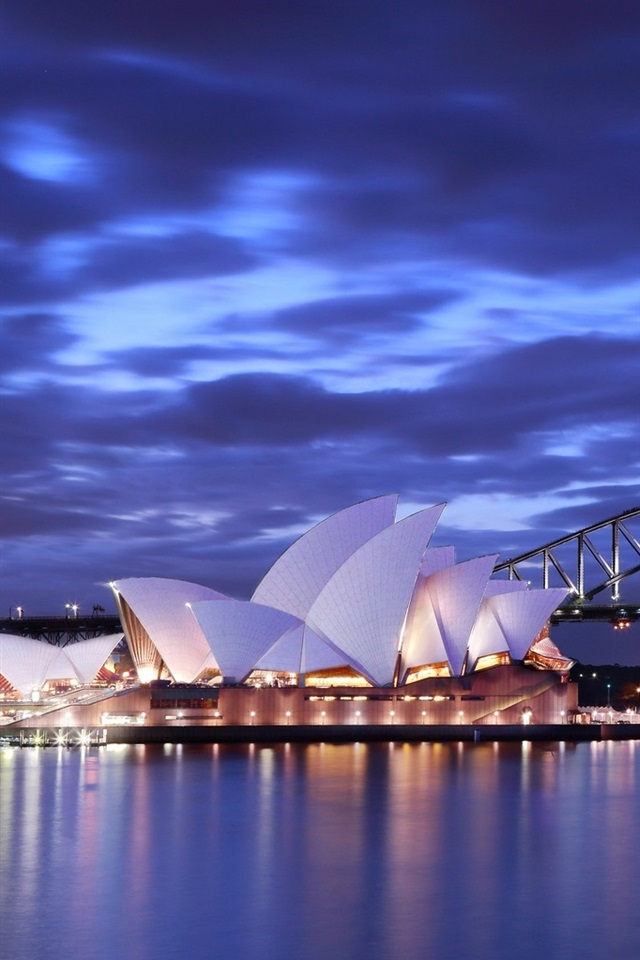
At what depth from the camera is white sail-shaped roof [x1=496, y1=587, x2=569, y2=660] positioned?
78438mm

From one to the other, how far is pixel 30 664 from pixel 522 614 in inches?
1169

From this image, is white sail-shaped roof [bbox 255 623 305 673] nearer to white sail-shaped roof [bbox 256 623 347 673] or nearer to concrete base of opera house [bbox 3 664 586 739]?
white sail-shaped roof [bbox 256 623 347 673]

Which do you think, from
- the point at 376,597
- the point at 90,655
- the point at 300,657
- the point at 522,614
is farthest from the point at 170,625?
the point at 522,614

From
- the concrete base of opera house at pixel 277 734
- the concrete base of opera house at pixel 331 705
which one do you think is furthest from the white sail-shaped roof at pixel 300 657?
the concrete base of opera house at pixel 277 734

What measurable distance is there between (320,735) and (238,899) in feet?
143

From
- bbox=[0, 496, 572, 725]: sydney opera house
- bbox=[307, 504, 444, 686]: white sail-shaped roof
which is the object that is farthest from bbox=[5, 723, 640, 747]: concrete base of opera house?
bbox=[307, 504, 444, 686]: white sail-shaped roof

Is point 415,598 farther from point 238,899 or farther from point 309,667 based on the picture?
point 238,899

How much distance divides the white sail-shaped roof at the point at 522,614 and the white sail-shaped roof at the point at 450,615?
9.78 ft

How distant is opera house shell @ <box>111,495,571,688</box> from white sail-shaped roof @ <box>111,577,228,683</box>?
5 centimetres

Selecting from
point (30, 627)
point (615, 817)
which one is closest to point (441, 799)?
point (615, 817)

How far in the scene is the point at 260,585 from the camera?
259 feet

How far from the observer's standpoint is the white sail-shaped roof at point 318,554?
76188 millimetres

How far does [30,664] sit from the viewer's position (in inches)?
3492

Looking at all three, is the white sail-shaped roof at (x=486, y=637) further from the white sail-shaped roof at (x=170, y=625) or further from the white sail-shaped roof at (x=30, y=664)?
the white sail-shaped roof at (x=30, y=664)
